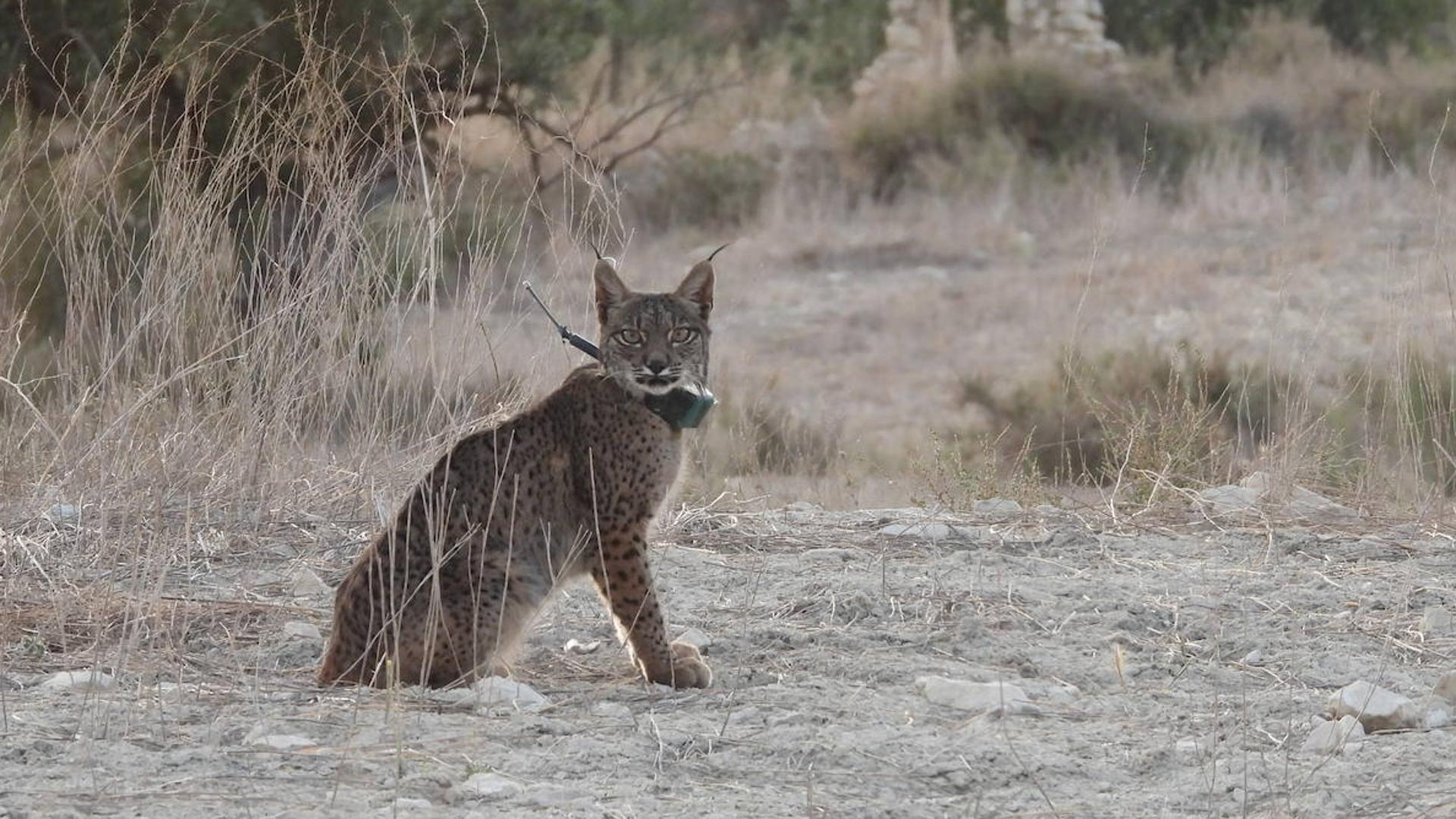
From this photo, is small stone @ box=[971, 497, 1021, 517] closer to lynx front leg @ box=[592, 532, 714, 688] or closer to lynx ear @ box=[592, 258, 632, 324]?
lynx ear @ box=[592, 258, 632, 324]

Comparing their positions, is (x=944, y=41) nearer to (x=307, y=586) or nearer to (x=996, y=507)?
(x=996, y=507)

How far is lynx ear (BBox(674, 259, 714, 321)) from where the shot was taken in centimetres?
537

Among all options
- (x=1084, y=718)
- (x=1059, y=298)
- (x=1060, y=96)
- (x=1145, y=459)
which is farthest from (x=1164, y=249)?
(x=1084, y=718)

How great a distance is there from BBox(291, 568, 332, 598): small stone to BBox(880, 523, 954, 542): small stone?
1.83 m

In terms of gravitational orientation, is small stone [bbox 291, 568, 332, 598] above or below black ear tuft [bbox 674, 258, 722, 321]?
below

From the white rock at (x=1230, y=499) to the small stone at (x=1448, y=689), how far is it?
7.23ft

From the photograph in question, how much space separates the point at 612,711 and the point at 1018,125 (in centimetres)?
1977

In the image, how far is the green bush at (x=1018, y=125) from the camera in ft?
74.6

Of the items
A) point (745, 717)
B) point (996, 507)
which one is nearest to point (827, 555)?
point (996, 507)

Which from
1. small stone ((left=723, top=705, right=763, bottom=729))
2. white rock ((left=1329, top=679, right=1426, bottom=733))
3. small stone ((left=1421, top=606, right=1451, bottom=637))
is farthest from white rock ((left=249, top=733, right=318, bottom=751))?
small stone ((left=1421, top=606, right=1451, bottom=637))

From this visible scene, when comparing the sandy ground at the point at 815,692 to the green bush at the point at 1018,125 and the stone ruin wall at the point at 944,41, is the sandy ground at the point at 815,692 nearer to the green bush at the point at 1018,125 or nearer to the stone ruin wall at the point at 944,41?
the green bush at the point at 1018,125

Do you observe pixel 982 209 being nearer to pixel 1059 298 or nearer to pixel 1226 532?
pixel 1059 298

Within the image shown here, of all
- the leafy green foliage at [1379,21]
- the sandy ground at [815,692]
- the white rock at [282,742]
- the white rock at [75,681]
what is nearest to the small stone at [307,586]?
the sandy ground at [815,692]

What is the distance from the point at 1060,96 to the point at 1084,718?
19.7 metres
